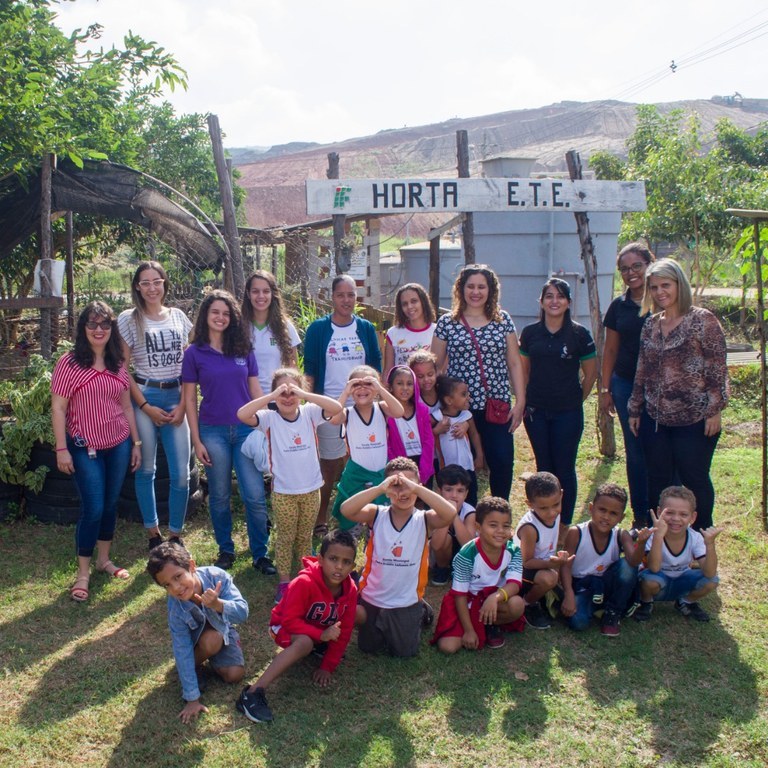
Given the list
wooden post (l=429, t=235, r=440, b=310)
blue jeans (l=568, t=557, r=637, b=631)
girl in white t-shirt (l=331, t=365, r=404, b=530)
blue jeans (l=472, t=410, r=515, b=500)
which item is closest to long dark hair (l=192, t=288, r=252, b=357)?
girl in white t-shirt (l=331, t=365, r=404, b=530)

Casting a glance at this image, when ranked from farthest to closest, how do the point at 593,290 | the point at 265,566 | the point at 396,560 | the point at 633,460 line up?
1. the point at 593,290
2. the point at 633,460
3. the point at 265,566
4. the point at 396,560

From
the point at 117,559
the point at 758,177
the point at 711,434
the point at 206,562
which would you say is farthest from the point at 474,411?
the point at 758,177

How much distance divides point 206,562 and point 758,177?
52.8 ft

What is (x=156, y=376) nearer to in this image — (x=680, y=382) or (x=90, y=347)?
(x=90, y=347)

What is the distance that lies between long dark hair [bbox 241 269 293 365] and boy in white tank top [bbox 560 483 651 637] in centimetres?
204

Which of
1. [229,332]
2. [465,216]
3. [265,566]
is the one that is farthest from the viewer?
[465,216]

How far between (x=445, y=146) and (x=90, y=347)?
67010 millimetres

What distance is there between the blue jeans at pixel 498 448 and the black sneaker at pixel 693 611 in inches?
48.6

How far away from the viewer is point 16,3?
9141 mm

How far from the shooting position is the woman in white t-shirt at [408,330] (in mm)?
5004

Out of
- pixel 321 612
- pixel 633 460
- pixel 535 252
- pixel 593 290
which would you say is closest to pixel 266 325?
pixel 321 612

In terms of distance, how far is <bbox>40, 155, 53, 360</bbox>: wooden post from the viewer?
602cm

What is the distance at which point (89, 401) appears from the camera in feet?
14.3

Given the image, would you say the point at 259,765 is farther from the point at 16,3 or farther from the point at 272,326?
the point at 16,3
